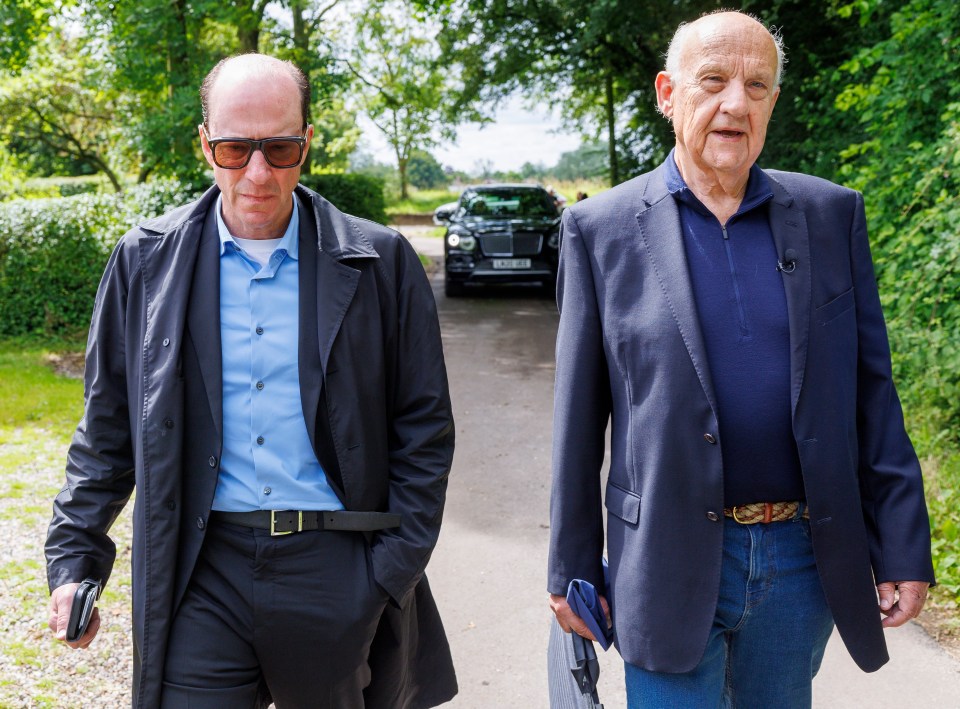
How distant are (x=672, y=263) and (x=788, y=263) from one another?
10.3 inches

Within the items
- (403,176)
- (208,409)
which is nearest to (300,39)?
(208,409)

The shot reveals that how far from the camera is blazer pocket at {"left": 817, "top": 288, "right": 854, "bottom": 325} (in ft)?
7.74

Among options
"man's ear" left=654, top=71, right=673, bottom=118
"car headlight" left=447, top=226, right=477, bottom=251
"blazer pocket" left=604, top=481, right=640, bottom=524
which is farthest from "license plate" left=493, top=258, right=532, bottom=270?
"blazer pocket" left=604, top=481, right=640, bottom=524

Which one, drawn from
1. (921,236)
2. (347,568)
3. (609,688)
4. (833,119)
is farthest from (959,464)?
(833,119)

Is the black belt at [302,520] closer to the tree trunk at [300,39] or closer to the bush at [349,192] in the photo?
the tree trunk at [300,39]

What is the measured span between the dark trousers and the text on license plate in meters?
13.1

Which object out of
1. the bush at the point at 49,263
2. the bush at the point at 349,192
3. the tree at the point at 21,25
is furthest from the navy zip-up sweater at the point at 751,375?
the bush at the point at 349,192

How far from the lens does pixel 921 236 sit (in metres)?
6.90

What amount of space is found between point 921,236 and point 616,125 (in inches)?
643

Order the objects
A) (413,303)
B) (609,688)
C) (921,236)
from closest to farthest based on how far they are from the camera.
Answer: (413,303) < (609,688) < (921,236)

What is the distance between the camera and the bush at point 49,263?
1208 cm

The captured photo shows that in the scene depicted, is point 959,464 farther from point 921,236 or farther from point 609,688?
point 609,688

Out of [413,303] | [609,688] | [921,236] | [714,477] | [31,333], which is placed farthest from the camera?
[31,333]

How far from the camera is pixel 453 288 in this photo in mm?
16328
